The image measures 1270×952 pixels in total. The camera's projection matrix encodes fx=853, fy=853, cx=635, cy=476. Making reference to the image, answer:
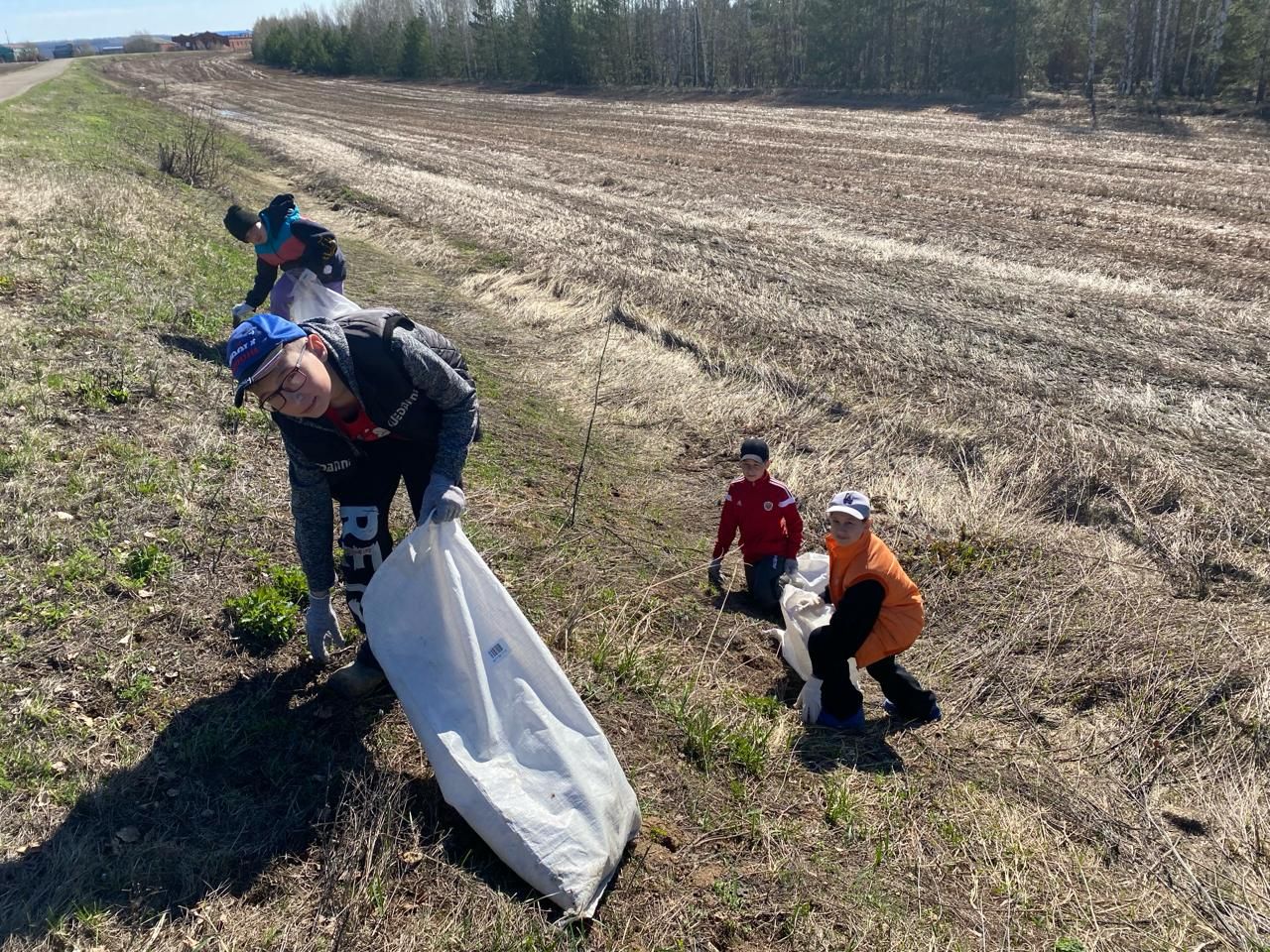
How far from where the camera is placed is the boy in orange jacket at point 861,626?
11.8 ft

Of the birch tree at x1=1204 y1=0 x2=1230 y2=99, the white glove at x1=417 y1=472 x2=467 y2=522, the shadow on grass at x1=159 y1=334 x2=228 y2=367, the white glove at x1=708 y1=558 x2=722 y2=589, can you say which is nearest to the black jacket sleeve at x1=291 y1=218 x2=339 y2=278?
the shadow on grass at x1=159 y1=334 x2=228 y2=367

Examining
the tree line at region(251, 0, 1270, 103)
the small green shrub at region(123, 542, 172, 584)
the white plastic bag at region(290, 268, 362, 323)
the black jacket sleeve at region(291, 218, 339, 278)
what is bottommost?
the small green shrub at region(123, 542, 172, 584)

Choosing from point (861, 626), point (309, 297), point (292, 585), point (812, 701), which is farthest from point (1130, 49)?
point (292, 585)

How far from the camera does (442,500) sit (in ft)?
9.43

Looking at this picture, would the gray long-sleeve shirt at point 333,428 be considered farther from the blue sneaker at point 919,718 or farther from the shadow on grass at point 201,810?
the blue sneaker at point 919,718

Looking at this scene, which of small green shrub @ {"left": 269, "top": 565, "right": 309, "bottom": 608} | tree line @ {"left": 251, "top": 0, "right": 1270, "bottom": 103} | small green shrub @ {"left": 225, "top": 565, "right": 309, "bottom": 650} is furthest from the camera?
tree line @ {"left": 251, "top": 0, "right": 1270, "bottom": 103}

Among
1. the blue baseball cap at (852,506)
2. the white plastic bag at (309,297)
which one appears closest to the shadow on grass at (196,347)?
the white plastic bag at (309,297)

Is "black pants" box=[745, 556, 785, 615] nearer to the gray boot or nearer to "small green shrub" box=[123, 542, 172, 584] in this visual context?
the gray boot

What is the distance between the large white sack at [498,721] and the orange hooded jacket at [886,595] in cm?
141

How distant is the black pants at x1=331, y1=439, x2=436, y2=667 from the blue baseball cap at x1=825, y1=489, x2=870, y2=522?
163 centimetres

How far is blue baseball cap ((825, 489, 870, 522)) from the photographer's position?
11.4ft

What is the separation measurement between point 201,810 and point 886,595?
270cm

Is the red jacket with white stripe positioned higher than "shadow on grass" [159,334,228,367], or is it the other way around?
"shadow on grass" [159,334,228,367]

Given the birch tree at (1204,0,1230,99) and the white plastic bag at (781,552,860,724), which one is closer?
the white plastic bag at (781,552,860,724)
